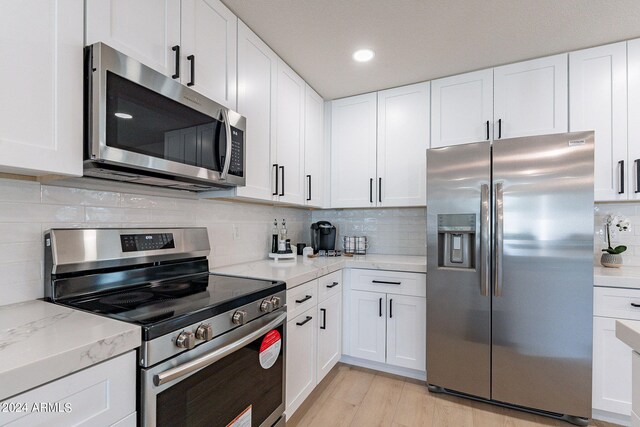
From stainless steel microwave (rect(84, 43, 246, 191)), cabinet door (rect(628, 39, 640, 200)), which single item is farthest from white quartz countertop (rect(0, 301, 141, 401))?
cabinet door (rect(628, 39, 640, 200))

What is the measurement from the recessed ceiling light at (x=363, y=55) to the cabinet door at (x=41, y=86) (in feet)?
5.29

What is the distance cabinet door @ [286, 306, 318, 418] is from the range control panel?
0.78 meters

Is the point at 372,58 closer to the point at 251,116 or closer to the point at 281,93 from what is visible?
the point at 281,93

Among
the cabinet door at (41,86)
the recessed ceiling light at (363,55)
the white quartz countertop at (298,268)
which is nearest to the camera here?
the cabinet door at (41,86)

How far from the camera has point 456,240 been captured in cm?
211

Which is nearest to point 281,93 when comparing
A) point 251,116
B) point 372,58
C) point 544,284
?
point 251,116

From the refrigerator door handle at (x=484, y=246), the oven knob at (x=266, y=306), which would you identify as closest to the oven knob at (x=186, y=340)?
the oven knob at (x=266, y=306)

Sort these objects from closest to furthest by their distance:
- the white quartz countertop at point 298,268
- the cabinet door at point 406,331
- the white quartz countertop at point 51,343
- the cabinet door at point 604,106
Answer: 1. the white quartz countertop at point 51,343
2. the white quartz countertop at point 298,268
3. the cabinet door at point 604,106
4. the cabinet door at point 406,331

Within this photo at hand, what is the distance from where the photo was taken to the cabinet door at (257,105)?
1.81 m

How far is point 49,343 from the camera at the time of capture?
28.6 inches

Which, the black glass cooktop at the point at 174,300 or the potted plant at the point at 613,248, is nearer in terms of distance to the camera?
the black glass cooktop at the point at 174,300

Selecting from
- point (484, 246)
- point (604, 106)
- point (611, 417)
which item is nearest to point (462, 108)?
point (604, 106)

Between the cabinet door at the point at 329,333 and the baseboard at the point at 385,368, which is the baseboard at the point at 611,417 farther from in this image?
the cabinet door at the point at 329,333

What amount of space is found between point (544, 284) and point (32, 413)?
2310mm
